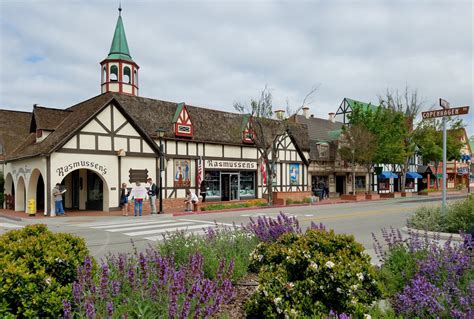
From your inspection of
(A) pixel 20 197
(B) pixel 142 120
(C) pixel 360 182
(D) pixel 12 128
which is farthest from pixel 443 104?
(C) pixel 360 182

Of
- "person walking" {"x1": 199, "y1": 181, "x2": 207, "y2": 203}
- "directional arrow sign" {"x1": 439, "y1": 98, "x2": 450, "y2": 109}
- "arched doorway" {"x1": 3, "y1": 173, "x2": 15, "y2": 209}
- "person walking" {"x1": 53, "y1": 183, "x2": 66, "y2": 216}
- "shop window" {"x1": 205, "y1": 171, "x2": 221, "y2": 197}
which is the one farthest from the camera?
"shop window" {"x1": 205, "y1": 171, "x2": 221, "y2": 197}

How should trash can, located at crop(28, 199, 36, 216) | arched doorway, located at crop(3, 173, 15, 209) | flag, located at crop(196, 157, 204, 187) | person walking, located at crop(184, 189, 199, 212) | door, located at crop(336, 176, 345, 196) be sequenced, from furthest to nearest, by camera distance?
door, located at crop(336, 176, 345, 196), flag, located at crop(196, 157, 204, 187), arched doorway, located at crop(3, 173, 15, 209), person walking, located at crop(184, 189, 199, 212), trash can, located at crop(28, 199, 36, 216)

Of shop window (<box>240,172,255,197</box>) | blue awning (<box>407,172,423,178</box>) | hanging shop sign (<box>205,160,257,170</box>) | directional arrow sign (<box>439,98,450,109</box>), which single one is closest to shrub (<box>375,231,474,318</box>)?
directional arrow sign (<box>439,98,450,109</box>)

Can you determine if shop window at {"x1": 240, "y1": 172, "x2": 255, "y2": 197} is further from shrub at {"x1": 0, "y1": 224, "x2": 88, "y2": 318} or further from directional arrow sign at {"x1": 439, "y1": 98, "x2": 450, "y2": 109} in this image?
shrub at {"x1": 0, "y1": 224, "x2": 88, "y2": 318}

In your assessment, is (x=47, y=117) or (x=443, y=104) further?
(x=47, y=117)

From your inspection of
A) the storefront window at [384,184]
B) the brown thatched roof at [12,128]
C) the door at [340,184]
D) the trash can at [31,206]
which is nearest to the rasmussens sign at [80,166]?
the trash can at [31,206]

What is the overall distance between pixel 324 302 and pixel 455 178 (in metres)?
71.0

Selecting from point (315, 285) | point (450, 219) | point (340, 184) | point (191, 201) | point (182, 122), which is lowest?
point (340, 184)

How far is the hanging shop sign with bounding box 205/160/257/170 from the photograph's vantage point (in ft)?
87.6

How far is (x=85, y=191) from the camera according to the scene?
927 inches

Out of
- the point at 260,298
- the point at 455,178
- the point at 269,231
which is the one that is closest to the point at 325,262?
the point at 260,298

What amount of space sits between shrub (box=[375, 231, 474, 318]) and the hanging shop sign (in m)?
21.3

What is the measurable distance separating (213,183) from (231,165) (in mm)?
2001

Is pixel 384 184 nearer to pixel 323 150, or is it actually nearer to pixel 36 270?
pixel 323 150
